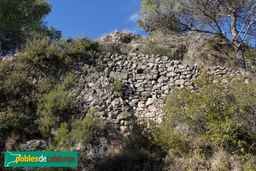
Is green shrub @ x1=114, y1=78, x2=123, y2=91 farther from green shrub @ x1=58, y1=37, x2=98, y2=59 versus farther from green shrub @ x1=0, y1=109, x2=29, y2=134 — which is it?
green shrub @ x1=0, y1=109, x2=29, y2=134

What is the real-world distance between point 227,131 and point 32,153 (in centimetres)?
410

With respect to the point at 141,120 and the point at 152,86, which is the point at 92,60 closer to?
the point at 152,86

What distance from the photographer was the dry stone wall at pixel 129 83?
6.84 m

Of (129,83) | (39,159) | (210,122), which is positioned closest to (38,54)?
(129,83)

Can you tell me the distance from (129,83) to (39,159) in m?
3.96

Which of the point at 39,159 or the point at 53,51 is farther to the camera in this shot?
the point at 53,51

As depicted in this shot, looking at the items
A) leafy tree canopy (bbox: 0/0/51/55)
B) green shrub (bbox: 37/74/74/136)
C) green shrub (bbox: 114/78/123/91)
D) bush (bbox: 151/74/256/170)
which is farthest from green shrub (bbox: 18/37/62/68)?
bush (bbox: 151/74/256/170)

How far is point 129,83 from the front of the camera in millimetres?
7762

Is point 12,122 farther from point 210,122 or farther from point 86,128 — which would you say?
point 210,122

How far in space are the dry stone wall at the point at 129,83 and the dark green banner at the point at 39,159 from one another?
74.5 inches

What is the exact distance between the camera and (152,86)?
7723 mm

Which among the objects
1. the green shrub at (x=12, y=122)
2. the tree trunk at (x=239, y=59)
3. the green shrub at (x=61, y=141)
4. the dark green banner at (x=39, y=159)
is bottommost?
the dark green banner at (x=39, y=159)

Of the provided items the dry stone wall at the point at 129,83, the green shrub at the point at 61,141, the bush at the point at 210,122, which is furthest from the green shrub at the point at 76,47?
→ the bush at the point at 210,122

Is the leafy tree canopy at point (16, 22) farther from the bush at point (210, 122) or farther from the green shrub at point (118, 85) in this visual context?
the bush at point (210, 122)
